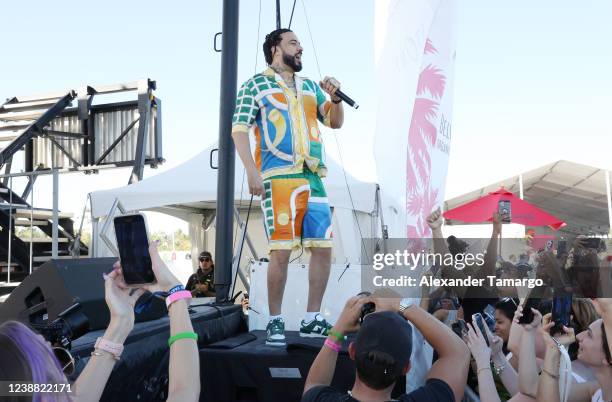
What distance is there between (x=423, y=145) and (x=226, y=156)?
215cm

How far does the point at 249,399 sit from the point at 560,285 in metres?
1.47

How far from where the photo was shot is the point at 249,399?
2670 mm

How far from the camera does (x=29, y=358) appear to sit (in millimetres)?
996

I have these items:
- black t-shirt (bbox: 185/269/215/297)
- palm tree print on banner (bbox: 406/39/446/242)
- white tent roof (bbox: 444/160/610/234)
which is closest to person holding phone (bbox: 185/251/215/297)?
black t-shirt (bbox: 185/269/215/297)

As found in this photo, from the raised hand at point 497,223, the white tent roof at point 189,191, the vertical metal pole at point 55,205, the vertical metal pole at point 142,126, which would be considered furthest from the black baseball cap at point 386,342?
the vertical metal pole at point 142,126

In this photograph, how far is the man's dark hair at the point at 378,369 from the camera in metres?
1.60

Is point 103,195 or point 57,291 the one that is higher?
point 103,195

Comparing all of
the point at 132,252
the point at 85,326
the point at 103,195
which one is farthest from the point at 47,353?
the point at 103,195

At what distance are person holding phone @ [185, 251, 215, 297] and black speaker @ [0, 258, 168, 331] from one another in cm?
373

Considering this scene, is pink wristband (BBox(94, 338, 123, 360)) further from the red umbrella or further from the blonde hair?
the red umbrella

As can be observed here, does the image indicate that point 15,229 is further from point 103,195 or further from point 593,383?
point 593,383

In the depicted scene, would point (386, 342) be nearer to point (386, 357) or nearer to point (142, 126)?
point (386, 357)

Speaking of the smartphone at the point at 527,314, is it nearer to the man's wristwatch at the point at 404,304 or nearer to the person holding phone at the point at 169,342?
the man's wristwatch at the point at 404,304

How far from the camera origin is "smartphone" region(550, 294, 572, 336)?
5.64 feet
